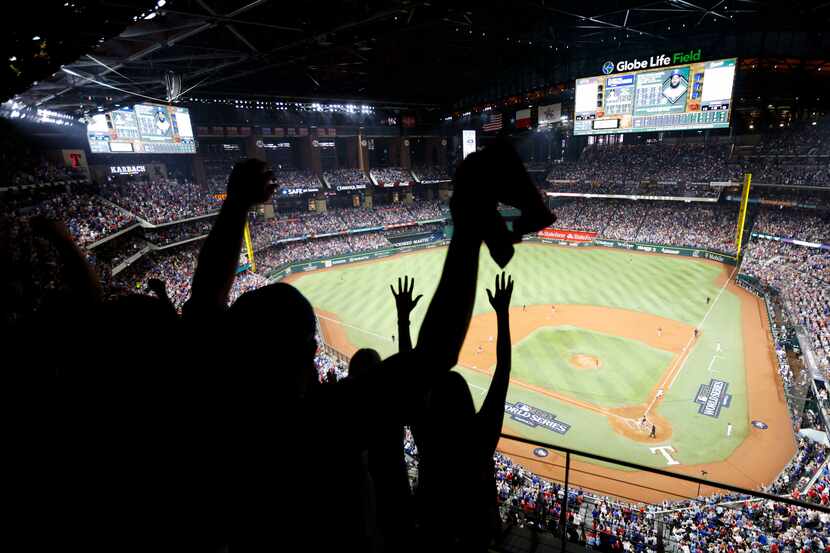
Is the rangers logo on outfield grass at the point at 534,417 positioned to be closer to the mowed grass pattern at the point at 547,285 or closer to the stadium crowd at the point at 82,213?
the mowed grass pattern at the point at 547,285

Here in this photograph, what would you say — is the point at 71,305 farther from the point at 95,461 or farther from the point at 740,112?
the point at 740,112

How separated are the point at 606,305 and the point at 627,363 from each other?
8.13 meters

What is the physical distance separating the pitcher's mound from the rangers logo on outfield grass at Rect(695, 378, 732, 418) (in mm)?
4425

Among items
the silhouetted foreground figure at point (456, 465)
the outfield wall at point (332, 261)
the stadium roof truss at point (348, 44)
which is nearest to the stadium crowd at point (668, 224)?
Result: the stadium roof truss at point (348, 44)

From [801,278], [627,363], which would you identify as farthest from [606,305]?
[801,278]

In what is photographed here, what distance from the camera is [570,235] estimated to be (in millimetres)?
47312

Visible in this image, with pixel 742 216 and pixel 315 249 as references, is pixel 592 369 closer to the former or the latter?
pixel 742 216

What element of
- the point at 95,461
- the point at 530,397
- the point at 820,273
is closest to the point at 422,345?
the point at 95,461

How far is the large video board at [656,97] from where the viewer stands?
31938 mm

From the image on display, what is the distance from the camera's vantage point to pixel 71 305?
148 centimetres

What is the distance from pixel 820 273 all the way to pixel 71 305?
118 ft

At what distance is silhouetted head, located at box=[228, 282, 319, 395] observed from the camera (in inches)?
50.8

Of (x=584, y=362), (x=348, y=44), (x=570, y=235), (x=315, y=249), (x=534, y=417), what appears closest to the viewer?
(x=534, y=417)

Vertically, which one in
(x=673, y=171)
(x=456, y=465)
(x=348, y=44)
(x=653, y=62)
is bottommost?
(x=673, y=171)
